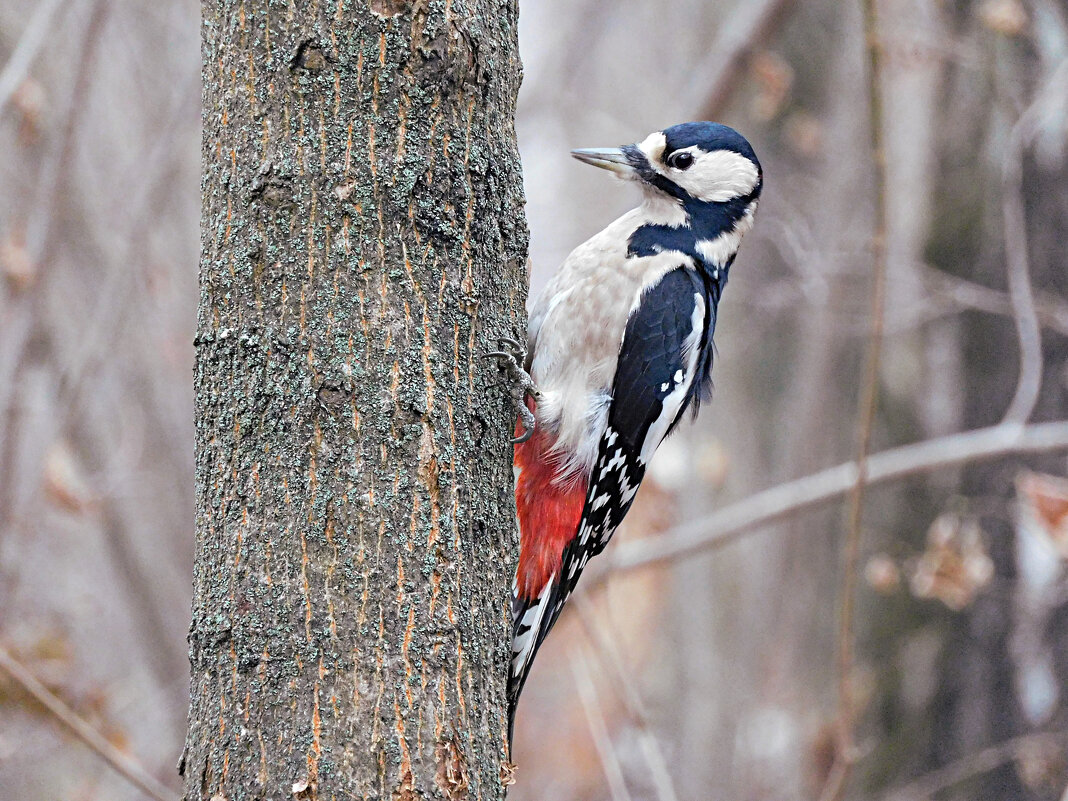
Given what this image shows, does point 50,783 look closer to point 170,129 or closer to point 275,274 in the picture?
point 170,129

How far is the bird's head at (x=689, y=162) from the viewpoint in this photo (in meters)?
3.27

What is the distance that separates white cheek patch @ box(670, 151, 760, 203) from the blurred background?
1317 millimetres

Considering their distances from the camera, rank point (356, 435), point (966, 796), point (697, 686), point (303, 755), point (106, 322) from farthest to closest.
Answer: 1. point (697, 686)
2. point (966, 796)
3. point (106, 322)
4. point (356, 435)
5. point (303, 755)

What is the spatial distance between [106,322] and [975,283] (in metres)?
3.99

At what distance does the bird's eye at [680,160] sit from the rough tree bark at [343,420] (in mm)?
1451

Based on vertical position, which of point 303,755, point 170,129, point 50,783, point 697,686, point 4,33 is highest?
point 4,33

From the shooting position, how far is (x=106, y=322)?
4.31m

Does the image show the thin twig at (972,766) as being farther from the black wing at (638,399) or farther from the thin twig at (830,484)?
the black wing at (638,399)

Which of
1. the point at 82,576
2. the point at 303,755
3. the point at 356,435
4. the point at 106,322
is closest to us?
the point at 303,755

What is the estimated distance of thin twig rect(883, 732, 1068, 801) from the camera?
4684 millimetres

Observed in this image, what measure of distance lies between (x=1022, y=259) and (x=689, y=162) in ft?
5.27

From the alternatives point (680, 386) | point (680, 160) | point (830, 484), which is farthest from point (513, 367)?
point (830, 484)

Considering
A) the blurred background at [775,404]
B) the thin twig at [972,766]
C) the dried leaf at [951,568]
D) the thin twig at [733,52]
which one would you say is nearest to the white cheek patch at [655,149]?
the blurred background at [775,404]

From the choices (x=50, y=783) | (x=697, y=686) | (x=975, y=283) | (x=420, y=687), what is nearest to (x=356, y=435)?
(x=420, y=687)
